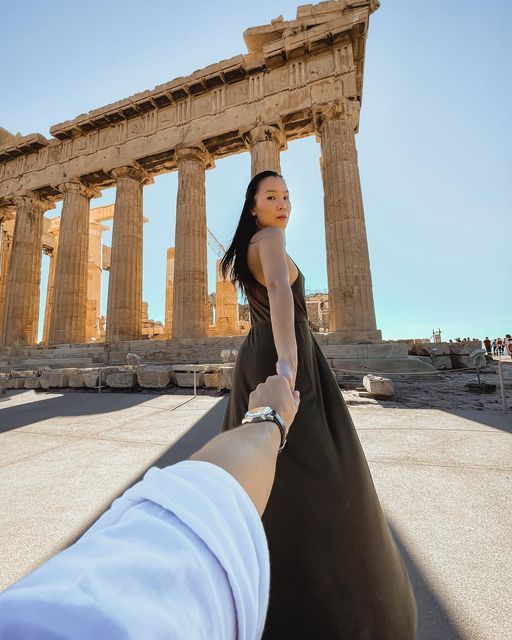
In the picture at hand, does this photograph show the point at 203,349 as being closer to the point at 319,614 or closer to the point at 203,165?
the point at 203,165

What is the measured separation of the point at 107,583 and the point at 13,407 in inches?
270

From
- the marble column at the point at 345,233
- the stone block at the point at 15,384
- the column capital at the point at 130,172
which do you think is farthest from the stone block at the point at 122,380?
the column capital at the point at 130,172

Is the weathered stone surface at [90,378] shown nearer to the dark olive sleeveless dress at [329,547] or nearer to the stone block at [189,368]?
the stone block at [189,368]

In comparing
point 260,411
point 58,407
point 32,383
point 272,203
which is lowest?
point 58,407

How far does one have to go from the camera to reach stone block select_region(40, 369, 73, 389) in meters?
8.02

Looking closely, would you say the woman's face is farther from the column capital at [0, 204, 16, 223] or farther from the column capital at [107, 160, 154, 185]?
the column capital at [0, 204, 16, 223]

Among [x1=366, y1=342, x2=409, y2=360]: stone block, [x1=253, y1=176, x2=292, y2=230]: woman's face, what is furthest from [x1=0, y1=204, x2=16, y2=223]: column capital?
[x1=253, y1=176, x2=292, y2=230]: woman's face

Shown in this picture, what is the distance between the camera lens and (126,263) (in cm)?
1364

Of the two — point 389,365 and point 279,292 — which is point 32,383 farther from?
point 279,292

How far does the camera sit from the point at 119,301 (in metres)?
13.4

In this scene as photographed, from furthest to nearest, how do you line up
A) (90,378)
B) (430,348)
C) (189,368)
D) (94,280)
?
(94,280), (430,348), (90,378), (189,368)

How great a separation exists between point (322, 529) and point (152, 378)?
A: 22.6ft

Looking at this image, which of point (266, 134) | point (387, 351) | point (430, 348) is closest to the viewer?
point (387, 351)

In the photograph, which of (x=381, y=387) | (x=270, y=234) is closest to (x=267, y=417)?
(x=270, y=234)
